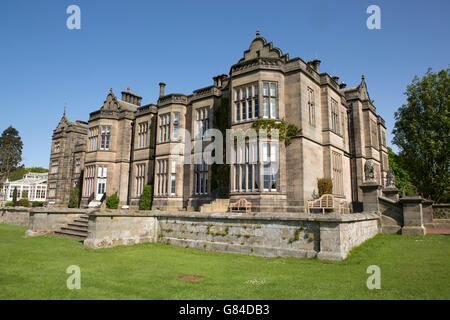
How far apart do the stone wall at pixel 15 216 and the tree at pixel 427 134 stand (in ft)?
111

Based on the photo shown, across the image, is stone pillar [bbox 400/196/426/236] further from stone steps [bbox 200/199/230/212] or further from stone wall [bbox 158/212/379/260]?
stone steps [bbox 200/199/230/212]

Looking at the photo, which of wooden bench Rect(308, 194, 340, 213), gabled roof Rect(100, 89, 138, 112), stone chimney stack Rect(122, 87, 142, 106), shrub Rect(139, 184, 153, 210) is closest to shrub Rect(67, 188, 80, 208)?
gabled roof Rect(100, 89, 138, 112)

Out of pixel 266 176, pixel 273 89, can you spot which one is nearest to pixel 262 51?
pixel 273 89

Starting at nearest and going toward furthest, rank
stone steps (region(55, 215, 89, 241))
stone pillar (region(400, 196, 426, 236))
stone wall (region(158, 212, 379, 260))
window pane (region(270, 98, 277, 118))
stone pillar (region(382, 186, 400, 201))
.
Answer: stone wall (region(158, 212, 379, 260))
stone pillar (region(400, 196, 426, 236))
stone steps (region(55, 215, 89, 241))
stone pillar (region(382, 186, 400, 201))
window pane (region(270, 98, 277, 118))

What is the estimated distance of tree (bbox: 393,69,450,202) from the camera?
23.6m

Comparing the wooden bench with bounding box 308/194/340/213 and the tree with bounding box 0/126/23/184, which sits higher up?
the tree with bounding box 0/126/23/184

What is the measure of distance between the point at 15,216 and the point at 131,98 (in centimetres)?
1772

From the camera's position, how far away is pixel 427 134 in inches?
957

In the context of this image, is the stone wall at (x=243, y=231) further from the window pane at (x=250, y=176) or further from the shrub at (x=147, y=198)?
the shrub at (x=147, y=198)

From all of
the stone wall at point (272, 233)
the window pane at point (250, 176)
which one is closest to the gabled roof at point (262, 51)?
the window pane at point (250, 176)

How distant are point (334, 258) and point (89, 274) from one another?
7.63m

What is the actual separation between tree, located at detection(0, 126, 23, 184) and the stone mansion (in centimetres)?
4550

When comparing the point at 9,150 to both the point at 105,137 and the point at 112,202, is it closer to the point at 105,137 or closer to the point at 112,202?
the point at 105,137
